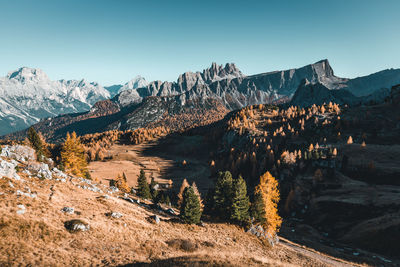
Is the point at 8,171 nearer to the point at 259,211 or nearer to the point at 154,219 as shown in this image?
the point at 154,219

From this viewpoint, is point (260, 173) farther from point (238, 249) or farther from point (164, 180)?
point (238, 249)

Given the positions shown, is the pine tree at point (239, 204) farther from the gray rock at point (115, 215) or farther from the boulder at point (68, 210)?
the boulder at point (68, 210)

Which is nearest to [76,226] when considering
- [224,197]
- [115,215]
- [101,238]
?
[101,238]

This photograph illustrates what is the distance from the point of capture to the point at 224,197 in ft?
A: 142

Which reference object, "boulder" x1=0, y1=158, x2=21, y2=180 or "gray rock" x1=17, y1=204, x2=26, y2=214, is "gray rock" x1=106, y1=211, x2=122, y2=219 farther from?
"boulder" x1=0, y1=158, x2=21, y2=180

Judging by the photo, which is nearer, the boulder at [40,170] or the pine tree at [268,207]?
the boulder at [40,170]

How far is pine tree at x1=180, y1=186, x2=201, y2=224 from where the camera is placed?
1436 inches

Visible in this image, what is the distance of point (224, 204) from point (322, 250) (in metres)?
26.9

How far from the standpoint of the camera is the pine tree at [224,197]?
42.4m

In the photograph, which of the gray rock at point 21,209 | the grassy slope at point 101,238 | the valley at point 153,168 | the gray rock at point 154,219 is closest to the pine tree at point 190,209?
the grassy slope at point 101,238

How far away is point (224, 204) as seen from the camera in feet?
142

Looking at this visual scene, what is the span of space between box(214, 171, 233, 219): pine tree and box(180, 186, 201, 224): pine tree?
24.7ft

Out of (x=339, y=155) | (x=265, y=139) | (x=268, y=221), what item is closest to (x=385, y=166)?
(x=339, y=155)

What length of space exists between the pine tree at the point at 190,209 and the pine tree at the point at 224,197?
7537mm
